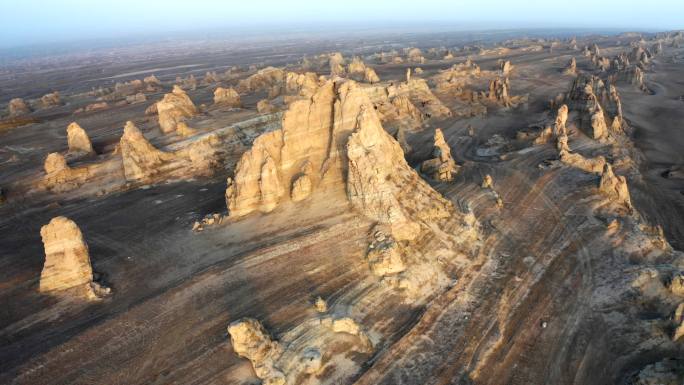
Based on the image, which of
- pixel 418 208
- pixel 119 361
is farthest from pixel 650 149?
pixel 119 361

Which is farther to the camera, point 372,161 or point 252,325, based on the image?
point 372,161

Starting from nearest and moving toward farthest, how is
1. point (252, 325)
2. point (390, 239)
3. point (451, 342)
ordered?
point (252, 325) → point (451, 342) → point (390, 239)

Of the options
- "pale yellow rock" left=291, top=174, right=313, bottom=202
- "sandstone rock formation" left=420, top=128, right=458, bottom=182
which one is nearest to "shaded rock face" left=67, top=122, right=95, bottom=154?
"pale yellow rock" left=291, top=174, right=313, bottom=202

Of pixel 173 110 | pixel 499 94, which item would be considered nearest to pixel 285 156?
pixel 173 110

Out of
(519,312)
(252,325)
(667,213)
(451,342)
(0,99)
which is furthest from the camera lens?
(0,99)

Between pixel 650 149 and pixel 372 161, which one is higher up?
pixel 372 161

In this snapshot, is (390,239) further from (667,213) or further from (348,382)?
(667,213)
